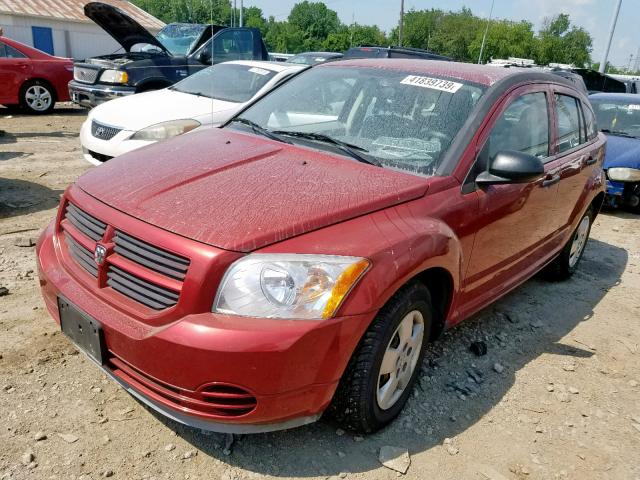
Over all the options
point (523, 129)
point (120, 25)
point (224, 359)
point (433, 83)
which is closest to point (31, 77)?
point (120, 25)

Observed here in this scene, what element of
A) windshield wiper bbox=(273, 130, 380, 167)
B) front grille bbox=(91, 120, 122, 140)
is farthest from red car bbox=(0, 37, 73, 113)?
windshield wiper bbox=(273, 130, 380, 167)

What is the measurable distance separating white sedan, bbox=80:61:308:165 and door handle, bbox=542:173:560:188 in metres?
2.87

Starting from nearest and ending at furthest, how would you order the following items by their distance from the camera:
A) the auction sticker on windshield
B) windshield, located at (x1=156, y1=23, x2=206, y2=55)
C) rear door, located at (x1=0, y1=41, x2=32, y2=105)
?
the auction sticker on windshield, windshield, located at (x1=156, y1=23, x2=206, y2=55), rear door, located at (x1=0, y1=41, x2=32, y2=105)

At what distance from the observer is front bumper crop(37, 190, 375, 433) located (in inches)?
77.5

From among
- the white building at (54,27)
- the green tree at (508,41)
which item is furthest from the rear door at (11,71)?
the green tree at (508,41)

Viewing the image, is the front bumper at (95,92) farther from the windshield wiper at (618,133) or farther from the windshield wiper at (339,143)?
the windshield wiper at (618,133)

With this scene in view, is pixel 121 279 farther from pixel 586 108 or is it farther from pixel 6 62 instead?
pixel 6 62

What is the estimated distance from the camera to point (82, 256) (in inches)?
96.4

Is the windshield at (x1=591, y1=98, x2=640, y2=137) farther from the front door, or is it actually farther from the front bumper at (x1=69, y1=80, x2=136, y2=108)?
the front bumper at (x1=69, y1=80, x2=136, y2=108)

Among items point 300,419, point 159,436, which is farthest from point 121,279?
point 300,419

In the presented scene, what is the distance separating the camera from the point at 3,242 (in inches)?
175

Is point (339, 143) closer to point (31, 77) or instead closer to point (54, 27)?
point (31, 77)

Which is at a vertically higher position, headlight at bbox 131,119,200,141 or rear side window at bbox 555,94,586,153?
rear side window at bbox 555,94,586,153

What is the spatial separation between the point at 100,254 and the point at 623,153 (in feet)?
23.2
